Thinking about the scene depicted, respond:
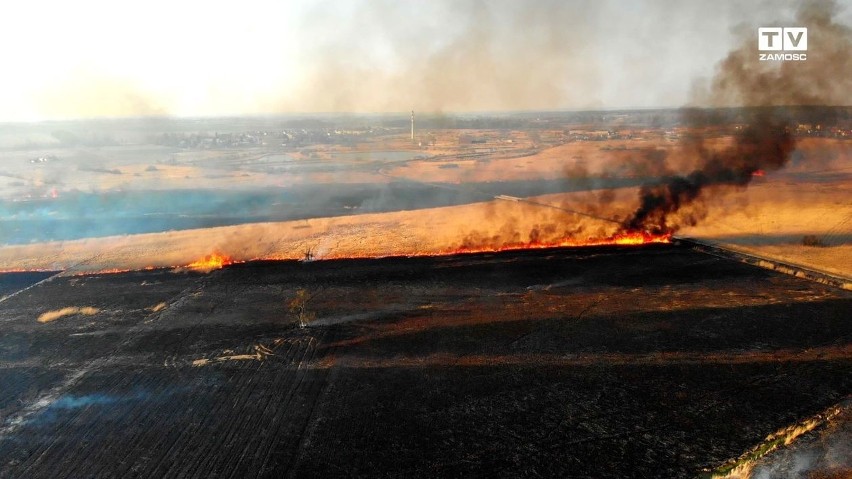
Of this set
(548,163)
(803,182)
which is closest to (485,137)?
(548,163)

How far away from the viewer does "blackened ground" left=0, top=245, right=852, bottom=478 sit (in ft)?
35.0

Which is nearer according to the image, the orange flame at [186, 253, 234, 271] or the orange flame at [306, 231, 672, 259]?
the orange flame at [186, 253, 234, 271]

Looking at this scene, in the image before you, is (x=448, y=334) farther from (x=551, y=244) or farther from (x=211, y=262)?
(x=211, y=262)

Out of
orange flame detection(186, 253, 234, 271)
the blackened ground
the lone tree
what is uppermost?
orange flame detection(186, 253, 234, 271)

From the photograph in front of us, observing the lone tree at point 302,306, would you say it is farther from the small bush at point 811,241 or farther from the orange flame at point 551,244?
the small bush at point 811,241

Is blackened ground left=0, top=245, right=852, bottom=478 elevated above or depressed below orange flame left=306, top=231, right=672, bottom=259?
below

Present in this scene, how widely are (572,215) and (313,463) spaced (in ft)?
76.6

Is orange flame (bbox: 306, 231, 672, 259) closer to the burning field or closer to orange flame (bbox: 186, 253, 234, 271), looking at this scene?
the burning field

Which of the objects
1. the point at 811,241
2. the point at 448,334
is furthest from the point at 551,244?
the point at 811,241

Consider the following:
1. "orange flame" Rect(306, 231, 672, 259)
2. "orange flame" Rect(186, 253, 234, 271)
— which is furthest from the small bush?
"orange flame" Rect(186, 253, 234, 271)

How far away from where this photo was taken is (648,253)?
22469 mm

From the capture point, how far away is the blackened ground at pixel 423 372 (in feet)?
35.0

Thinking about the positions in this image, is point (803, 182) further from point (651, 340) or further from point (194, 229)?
point (194, 229)

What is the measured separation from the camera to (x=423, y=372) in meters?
13.6
